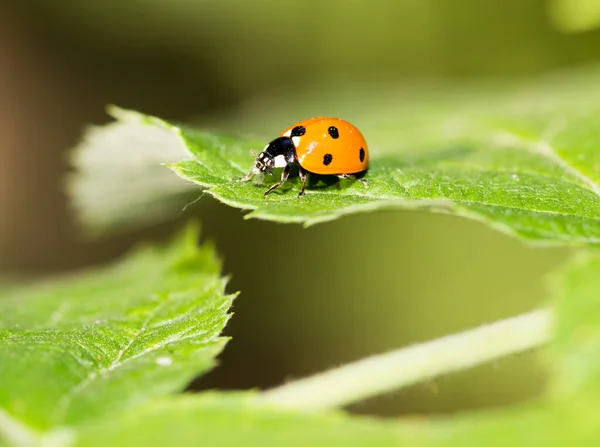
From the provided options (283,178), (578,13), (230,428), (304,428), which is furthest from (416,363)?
(578,13)

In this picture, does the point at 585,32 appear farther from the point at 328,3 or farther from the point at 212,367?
the point at 212,367

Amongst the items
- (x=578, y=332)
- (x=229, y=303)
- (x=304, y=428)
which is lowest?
A: (x=304, y=428)

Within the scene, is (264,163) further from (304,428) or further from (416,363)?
(304,428)

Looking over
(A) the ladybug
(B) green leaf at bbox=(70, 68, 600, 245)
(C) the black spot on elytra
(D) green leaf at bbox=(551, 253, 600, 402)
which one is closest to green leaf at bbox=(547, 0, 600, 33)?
(B) green leaf at bbox=(70, 68, 600, 245)

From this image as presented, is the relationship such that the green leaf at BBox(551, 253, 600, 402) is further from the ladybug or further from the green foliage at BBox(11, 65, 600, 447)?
the ladybug

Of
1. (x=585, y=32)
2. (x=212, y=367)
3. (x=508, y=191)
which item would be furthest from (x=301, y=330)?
(x=212, y=367)

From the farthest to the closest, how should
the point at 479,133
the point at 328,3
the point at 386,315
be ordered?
the point at 328,3 → the point at 386,315 → the point at 479,133
